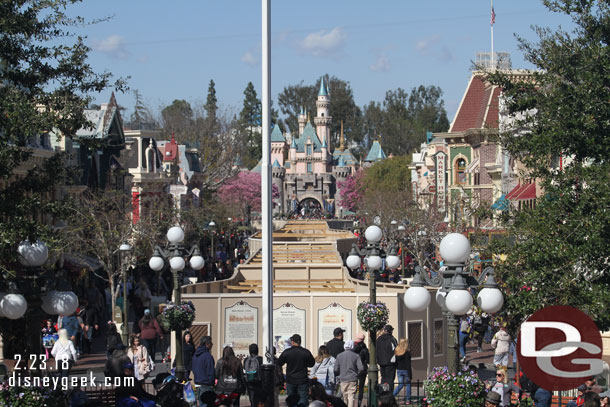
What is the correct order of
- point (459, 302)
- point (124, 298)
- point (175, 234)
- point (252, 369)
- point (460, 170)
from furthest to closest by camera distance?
point (460, 170)
point (124, 298)
point (175, 234)
point (252, 369)
point (459, 302)

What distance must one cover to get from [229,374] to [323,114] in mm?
144560

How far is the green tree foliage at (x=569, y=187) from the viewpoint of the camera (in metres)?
12.8

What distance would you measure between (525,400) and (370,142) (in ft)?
474

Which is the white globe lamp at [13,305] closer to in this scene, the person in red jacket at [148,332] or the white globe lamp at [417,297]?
the white globe lamp at [417,297]

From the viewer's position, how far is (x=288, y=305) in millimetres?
17188

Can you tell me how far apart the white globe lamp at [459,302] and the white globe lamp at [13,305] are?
445cm

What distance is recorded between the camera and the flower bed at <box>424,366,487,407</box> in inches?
369

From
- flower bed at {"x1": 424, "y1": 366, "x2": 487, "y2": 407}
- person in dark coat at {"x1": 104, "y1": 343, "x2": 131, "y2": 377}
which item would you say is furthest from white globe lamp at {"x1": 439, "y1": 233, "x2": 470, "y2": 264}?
person in dark coat at {"x1": 104, "y1": 343, "x2": 131, "y2": 377}

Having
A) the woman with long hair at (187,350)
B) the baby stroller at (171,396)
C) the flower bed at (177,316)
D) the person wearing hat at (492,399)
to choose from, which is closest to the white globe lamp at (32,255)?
the baby stroller at (171,396)

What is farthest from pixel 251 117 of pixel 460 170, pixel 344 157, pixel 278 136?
pixel 460 170

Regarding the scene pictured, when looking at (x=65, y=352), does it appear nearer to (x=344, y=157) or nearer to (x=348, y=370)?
(x=348, y=370)

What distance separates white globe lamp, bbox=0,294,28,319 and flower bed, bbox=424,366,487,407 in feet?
14.0

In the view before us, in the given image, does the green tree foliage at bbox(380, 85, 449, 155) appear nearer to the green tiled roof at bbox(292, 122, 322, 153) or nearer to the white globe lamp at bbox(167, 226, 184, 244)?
the green tiled roof at bbox(292, 122, 322, 153)

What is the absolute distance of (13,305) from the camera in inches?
373
